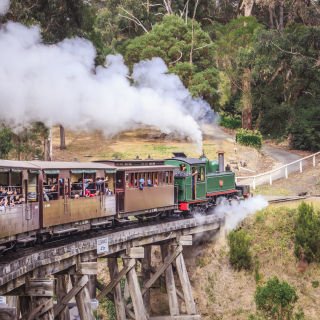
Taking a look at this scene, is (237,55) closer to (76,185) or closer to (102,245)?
(76,185)

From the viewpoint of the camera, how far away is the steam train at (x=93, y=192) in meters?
19.7

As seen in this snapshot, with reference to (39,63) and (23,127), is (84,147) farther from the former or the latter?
(39,63)

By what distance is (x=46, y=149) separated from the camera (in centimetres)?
4547

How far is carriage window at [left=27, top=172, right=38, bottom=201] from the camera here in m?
20.5

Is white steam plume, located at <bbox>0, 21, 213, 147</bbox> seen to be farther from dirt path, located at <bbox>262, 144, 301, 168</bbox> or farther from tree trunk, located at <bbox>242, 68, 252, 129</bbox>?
tree trunk, located at <bbox>242, 68, 252, 129</bbox>

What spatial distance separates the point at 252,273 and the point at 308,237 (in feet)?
9.22

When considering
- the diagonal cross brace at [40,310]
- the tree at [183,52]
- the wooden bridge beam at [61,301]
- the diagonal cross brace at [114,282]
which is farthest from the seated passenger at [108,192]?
the tree at [183,52]

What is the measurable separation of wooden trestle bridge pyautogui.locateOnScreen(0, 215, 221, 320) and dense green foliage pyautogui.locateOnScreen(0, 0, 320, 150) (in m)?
18.7

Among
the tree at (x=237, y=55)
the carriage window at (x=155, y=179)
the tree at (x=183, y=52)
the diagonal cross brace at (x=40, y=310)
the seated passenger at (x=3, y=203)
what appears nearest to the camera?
the seated passenger at (x=3, y=203)

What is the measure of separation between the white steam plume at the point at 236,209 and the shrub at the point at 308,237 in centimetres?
290

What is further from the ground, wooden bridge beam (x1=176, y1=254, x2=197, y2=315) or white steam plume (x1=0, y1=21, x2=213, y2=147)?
white steam plume (x1=0, y1=21, x2=213, y2=147)

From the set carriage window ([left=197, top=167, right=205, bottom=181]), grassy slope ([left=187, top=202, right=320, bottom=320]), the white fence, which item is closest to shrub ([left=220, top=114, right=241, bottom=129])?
the white fence

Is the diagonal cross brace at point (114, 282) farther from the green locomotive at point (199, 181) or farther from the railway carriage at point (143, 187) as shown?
the green locomotive at point (199, 181)

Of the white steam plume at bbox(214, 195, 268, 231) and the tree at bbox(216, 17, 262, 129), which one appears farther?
the tree at bbox(216, 17, 262, 129)
